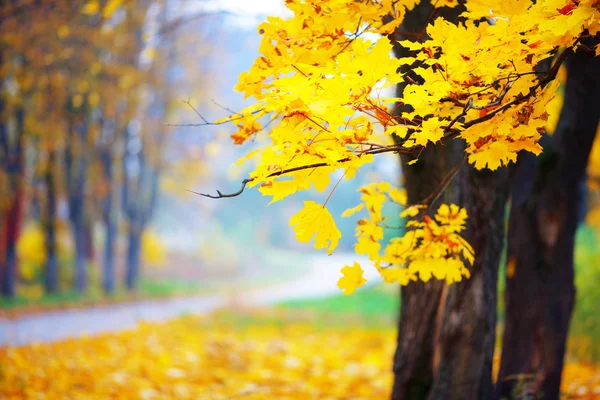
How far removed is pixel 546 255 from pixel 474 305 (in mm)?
919

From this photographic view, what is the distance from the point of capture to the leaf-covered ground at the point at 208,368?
4.46 meters

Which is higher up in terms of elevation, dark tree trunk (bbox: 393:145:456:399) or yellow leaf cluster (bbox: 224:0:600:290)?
yellow leaf cluster (bbox: 224:0:600:290)

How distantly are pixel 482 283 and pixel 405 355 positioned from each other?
0.62 m

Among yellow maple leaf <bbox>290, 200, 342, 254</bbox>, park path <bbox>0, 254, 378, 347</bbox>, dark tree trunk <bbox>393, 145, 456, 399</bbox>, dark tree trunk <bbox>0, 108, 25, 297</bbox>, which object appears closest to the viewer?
yellow maple leaf <bbox>290, 200, 342, 254</bbox>

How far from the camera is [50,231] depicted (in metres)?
12.2

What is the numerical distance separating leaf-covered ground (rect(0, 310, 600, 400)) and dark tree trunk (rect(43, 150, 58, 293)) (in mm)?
4998

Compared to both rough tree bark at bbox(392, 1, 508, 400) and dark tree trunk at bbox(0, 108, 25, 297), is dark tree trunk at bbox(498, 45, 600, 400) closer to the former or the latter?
rough tree bark at bbox(392, 1, 508, 400)

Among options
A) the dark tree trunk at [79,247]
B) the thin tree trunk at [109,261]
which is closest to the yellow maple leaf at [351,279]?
the dark tree trunk at [79,247]

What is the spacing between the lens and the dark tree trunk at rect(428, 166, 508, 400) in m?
2.84

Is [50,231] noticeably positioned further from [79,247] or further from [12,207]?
[12,207]

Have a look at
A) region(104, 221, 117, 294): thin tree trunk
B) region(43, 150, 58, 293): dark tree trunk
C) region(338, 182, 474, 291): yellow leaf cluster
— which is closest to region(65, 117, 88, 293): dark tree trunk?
region(43, 150, 58, 293): dark tree trunk

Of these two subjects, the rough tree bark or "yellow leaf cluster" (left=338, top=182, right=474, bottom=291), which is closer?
"yellow leaf cluster" (left=338, top=182, right=474, bottom=291)

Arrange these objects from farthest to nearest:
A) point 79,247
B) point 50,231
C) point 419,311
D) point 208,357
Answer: point 79,247 → point 50,231 → point 208,357 → point 419,311

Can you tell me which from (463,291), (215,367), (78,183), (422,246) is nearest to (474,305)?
(463,291)
